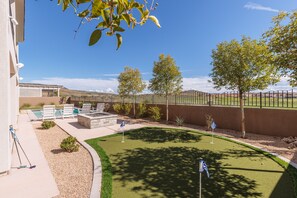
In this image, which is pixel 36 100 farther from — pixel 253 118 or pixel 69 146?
pixel 253 118

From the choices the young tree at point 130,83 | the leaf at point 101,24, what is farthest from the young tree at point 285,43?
the young tree at point 130,83

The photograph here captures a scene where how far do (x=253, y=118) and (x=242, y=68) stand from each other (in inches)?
118

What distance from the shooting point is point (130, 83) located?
51.8ft

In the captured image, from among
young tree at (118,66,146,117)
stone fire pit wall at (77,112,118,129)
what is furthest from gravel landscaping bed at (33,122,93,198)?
young tree at (118,66,146,117)

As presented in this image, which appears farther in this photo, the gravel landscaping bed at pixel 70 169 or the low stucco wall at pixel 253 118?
the low stucco wall at pixel 253 118

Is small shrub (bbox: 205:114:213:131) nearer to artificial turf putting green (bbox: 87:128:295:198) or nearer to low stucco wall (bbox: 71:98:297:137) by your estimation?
low stucco wall (bbox: 71:98:297:137)

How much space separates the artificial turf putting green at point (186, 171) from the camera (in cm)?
364

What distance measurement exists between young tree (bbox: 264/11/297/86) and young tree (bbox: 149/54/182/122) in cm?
702

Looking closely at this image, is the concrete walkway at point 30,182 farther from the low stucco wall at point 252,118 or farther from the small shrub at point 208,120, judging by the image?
the low stucco wall at point 252,118

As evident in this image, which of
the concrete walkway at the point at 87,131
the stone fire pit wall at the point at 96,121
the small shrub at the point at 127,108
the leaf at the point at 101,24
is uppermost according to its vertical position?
the leaf at the point at 101,24

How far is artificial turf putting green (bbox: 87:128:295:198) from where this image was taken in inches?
143

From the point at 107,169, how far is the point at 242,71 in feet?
25.1

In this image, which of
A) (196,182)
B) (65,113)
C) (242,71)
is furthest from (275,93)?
(65,113)

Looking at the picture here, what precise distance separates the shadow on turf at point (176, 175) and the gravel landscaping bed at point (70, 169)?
2.54 ft
